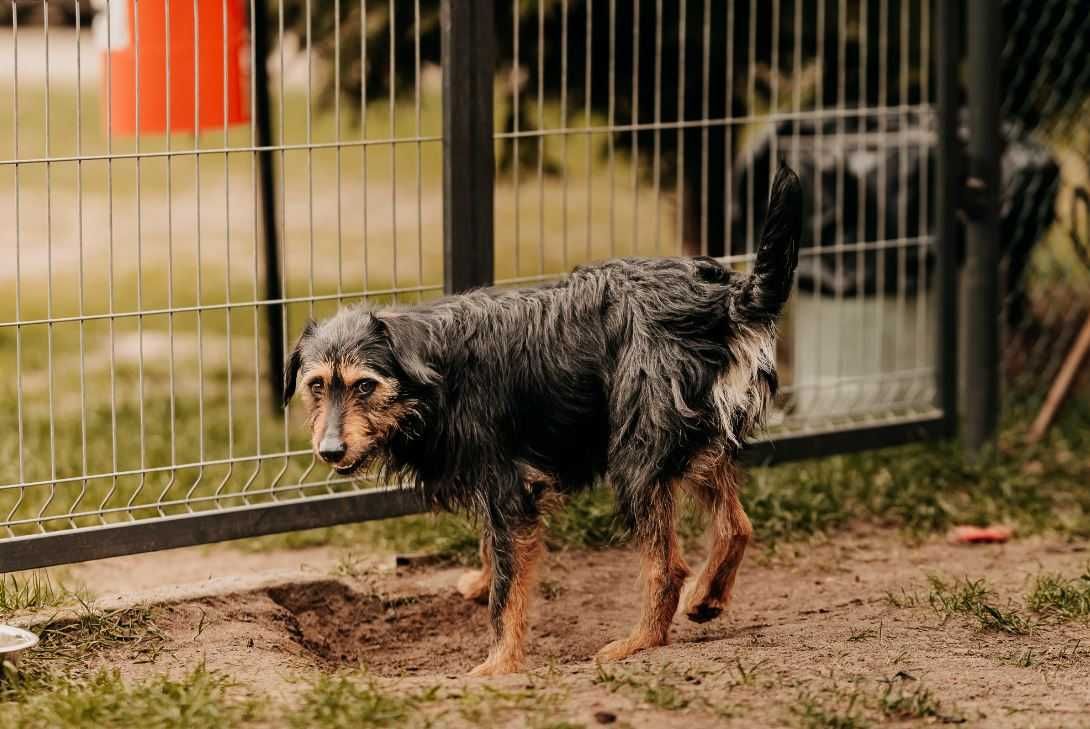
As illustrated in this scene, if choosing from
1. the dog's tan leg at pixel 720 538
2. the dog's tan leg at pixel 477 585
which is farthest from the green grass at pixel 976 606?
the dog's tan leg at pixel 477 585

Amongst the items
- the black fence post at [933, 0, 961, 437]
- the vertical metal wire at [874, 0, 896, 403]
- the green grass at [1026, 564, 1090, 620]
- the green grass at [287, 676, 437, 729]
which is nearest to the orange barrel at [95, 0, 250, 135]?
the green grass at [287, 676, 437, 729]

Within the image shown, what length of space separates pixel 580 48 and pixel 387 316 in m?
2.99

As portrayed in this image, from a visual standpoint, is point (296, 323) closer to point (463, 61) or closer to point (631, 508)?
point (463, 61)

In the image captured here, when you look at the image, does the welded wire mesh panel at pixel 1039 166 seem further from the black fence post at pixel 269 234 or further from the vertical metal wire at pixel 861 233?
the black fence post at pixel 269 234

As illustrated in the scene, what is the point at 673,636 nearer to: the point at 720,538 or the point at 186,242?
the point at 720,538

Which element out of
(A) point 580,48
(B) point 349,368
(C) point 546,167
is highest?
(A) point 580,48

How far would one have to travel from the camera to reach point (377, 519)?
5488mm

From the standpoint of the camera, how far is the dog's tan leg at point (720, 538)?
467 centimetres

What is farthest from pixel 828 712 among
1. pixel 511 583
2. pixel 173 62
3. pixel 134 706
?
pixel 173 62

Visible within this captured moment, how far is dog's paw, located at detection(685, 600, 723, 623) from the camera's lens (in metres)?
4.74

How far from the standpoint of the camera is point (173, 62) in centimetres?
555

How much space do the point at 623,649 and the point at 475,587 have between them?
0.89 metres

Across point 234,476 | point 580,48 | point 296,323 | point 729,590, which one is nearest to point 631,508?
point 729,590

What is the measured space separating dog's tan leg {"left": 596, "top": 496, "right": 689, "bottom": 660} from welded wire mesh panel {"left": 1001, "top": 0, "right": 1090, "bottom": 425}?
3285 mm
